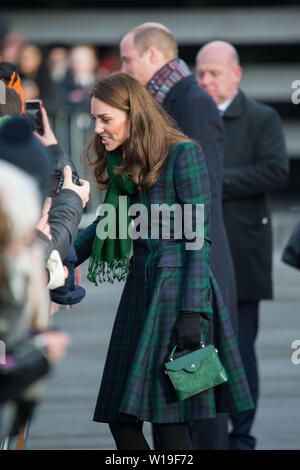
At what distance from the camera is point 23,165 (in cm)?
223

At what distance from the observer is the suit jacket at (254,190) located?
19.3 ft

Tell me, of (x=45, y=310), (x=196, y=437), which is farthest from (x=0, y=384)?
(x=196, y=437)

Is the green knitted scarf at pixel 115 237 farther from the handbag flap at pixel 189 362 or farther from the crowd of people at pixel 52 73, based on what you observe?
the crowd of people at pixel 52 73

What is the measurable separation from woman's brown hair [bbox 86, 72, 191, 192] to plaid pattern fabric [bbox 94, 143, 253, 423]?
0.17 ft

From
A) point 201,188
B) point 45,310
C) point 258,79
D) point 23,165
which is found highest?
point 258,79

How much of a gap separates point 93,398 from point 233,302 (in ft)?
5.94

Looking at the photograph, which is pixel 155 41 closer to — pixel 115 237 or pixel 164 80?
pixel 164 80

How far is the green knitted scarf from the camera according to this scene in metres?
4.24

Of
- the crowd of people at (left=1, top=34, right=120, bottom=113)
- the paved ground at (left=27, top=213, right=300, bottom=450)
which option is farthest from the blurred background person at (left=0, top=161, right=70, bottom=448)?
the crowd of people at (left=1, top=34, right=120, bottom=113)

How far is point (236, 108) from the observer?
5.97 meters

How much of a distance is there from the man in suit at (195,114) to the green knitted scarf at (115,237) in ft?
2.21

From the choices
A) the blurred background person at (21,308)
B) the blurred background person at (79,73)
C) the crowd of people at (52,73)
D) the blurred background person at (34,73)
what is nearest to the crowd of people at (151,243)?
the blurred background person at (21,308)

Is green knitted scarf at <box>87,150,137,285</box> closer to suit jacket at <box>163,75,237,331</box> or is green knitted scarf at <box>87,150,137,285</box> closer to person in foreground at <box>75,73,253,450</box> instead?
person in foreground at <box>75,73,253,450</box>

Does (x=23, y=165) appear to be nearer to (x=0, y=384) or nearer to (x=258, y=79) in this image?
(x=0, y=384)
